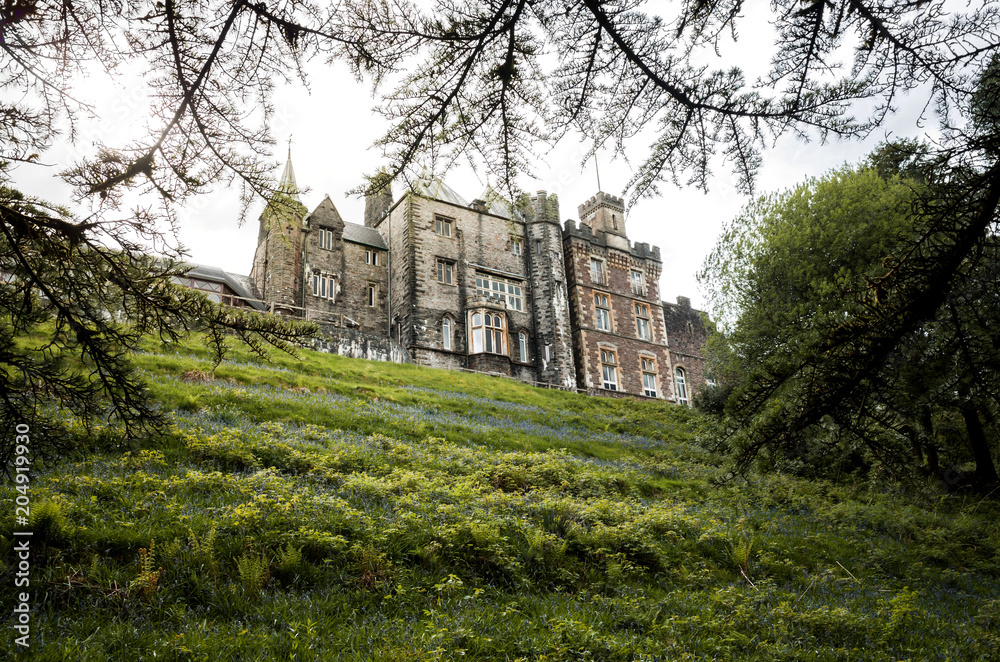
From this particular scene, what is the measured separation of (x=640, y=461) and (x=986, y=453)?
8268 mm

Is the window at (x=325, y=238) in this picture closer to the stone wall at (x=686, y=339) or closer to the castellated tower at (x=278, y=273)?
the castellated tower at (x=278, y=273)

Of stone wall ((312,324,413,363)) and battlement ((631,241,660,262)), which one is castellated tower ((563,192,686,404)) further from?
stone wall ((312,324,413,363))

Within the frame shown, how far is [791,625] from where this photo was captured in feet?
20.1

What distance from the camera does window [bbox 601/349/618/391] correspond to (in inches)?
1455

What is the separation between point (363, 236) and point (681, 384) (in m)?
24.4

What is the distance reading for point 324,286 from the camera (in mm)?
32719

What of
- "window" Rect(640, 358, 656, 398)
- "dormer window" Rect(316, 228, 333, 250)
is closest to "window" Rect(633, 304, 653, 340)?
"window" Rect(640, 358, 656, 398)

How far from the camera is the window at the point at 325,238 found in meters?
33.3

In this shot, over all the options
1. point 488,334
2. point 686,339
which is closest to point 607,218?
point 686,339

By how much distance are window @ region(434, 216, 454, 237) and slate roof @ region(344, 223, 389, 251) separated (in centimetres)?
353

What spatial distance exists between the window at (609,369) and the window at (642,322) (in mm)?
3278

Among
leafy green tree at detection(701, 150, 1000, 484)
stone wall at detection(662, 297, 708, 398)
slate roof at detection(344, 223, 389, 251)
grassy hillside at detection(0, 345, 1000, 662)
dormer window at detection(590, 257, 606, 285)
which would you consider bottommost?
grassy hillside at detection(0, 345, 1000, 662)

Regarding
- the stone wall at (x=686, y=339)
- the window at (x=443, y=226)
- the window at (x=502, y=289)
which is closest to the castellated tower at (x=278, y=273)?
the window at (x=443, y=226)

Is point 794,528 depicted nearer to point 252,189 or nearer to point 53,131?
point 252,189
